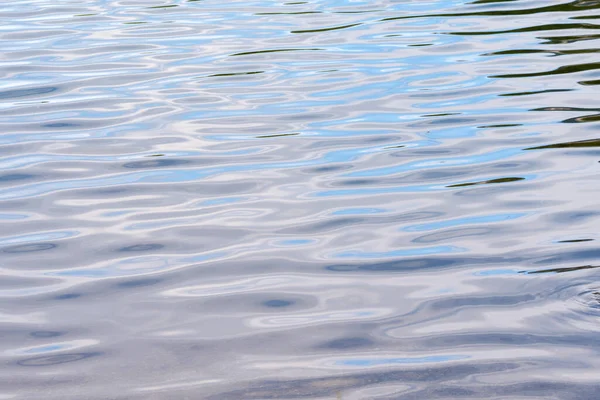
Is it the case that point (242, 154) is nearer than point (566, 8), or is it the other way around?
point (242, 154)

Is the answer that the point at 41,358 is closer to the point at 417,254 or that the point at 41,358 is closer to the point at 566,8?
the point at 417,254

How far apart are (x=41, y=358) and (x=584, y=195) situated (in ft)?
9.10

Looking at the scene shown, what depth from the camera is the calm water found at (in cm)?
341

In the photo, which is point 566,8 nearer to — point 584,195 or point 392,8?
point 392,8

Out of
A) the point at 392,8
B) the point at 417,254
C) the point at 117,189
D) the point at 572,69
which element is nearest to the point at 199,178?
Answer: the point at 117,189

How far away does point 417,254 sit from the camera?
4340 millimetres

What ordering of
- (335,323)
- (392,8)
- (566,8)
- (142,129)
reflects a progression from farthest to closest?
(392,8)
(566,8)
(142,129)
(335,323)

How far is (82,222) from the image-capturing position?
4.87 metres

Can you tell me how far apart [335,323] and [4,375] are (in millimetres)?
1198

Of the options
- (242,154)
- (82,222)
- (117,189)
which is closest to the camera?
(82,222)

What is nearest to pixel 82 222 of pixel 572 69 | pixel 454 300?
pixel 454 300

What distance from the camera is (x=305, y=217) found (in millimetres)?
4871

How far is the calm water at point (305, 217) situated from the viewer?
3408mm

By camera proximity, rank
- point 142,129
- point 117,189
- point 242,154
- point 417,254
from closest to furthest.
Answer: point 417,254 < point 117,189 < point 242,154 < point 142,129
